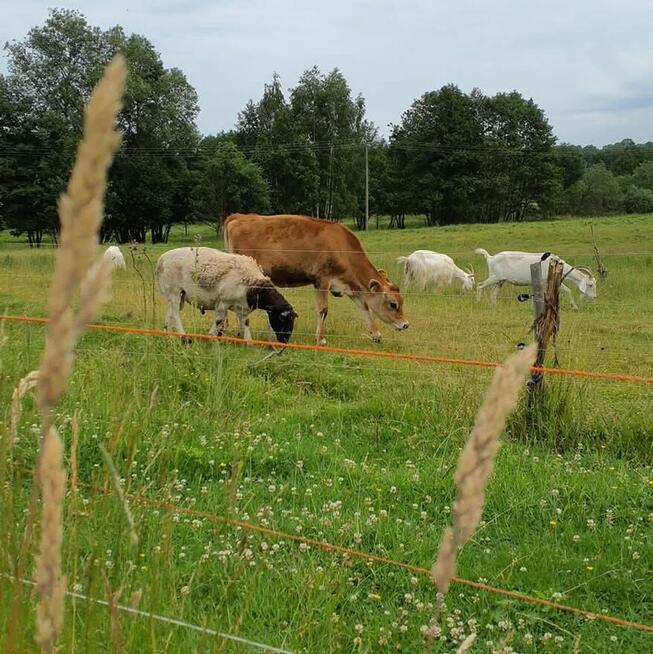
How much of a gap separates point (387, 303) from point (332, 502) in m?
7.54

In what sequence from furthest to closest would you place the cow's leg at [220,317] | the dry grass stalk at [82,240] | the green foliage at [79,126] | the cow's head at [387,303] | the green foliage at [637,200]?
the green foliage at [637,200], the green foliage at [79,126], the cow's head at [387,303], the cow's leg at [220,317], the dry grass stalk at [82,240]

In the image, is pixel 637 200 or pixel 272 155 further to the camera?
pixel 637 200

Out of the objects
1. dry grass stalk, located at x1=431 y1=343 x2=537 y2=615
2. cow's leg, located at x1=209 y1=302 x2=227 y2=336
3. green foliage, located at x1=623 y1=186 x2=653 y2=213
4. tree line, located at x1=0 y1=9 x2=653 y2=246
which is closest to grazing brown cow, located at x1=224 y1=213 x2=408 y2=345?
cow's leg, located at x1=209 y1=302 x2=227 y2=336

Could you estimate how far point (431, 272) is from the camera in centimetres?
2023

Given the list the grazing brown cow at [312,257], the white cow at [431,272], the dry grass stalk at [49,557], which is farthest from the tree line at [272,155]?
the dry grass stalk at [49,557]

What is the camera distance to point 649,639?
3170mm

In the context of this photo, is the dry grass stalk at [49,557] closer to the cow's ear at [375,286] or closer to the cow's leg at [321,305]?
the cow's leg at [321,305]

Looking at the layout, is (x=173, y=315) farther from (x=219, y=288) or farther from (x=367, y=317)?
(x=367, y=317)

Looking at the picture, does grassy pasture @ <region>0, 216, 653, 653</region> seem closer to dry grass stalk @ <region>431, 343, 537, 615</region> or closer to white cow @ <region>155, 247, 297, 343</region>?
dry grass stalk @ <region>431, 343, 537, 615</region>

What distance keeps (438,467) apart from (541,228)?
33.3 meters

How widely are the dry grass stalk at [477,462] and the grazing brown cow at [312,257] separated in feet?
35.4

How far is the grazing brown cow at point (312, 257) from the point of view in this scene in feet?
38.5

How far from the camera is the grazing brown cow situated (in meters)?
11.8

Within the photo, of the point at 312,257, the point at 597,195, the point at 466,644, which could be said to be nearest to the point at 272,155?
the point at 597,195
